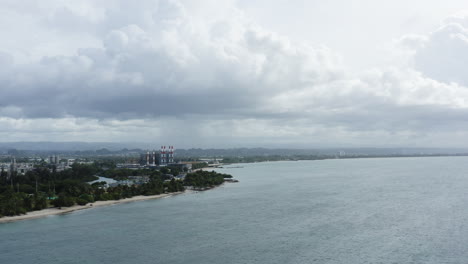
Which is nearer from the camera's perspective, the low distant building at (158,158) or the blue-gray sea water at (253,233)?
the blue-gray sea water at (253,233)

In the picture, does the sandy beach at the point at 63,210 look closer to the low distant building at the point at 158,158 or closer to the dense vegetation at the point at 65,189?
the dense vegetation at the point at 65,189

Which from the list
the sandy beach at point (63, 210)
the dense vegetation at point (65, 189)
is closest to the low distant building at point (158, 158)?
the dense vegetation at point (65, 189)

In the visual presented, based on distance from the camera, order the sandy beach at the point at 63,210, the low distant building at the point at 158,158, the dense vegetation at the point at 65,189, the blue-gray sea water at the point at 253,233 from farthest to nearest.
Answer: the low distant building at the point at 158,158, the dense vegetation at the point at 65,189, the sandy beach at the point at 63,210, the blue-gray sea water at the point at 253,233

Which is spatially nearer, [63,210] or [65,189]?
[63,210]

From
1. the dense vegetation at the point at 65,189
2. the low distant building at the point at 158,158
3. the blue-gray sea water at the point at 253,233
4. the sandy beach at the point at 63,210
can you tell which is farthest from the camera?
the low distant building at the point at 158,158

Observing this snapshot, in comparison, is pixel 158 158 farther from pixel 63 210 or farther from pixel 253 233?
pixel 253 233

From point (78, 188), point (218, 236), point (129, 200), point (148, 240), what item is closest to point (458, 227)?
point (218, 236)

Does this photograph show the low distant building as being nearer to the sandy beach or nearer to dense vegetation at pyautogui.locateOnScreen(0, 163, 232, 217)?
dense vegetation at pyautogui.locateOnScreen(0, 163, 232, 217)

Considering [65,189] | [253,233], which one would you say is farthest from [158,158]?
[253,233]
